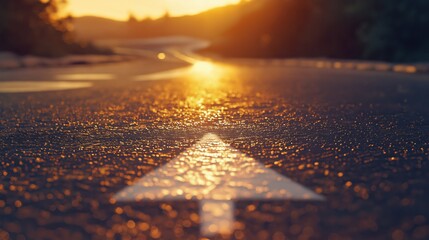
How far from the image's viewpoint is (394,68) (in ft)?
80.3

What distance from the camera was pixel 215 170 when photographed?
4.95 metres

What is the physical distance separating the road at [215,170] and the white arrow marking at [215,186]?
7 centimetres

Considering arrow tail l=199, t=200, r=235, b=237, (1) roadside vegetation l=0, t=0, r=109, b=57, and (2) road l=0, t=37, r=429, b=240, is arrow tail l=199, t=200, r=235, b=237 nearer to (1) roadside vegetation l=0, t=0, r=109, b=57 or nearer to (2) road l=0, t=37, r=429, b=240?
(2) road l=0, t=37, r=429, b=240

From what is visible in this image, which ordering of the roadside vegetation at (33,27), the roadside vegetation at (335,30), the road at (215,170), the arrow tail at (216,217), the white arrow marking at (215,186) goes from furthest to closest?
the roadside vegetation at (33,27) → the roadside vegetation at (335,30) → the white arrow marking at (215,186) → the road at (215,170) → the arrow tail at (216,217)

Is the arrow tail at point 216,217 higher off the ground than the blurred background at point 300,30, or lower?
lower

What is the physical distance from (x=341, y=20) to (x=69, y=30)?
23.2 metres

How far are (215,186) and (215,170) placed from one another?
597 millimetres

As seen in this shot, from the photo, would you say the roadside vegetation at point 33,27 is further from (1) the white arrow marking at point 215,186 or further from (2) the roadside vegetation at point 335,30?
(1) the white arrow marking at point 215,186

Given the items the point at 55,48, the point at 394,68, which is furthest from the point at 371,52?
the point at 55,48

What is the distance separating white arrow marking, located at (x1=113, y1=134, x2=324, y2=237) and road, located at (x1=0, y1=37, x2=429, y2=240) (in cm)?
7

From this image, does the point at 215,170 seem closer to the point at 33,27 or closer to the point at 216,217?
the point at 216,217

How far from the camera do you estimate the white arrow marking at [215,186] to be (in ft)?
12.1

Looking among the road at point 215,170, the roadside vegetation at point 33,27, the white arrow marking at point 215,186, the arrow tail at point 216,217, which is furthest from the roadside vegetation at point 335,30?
the arrow tail at point 216,217

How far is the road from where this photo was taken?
3416 millimetres
